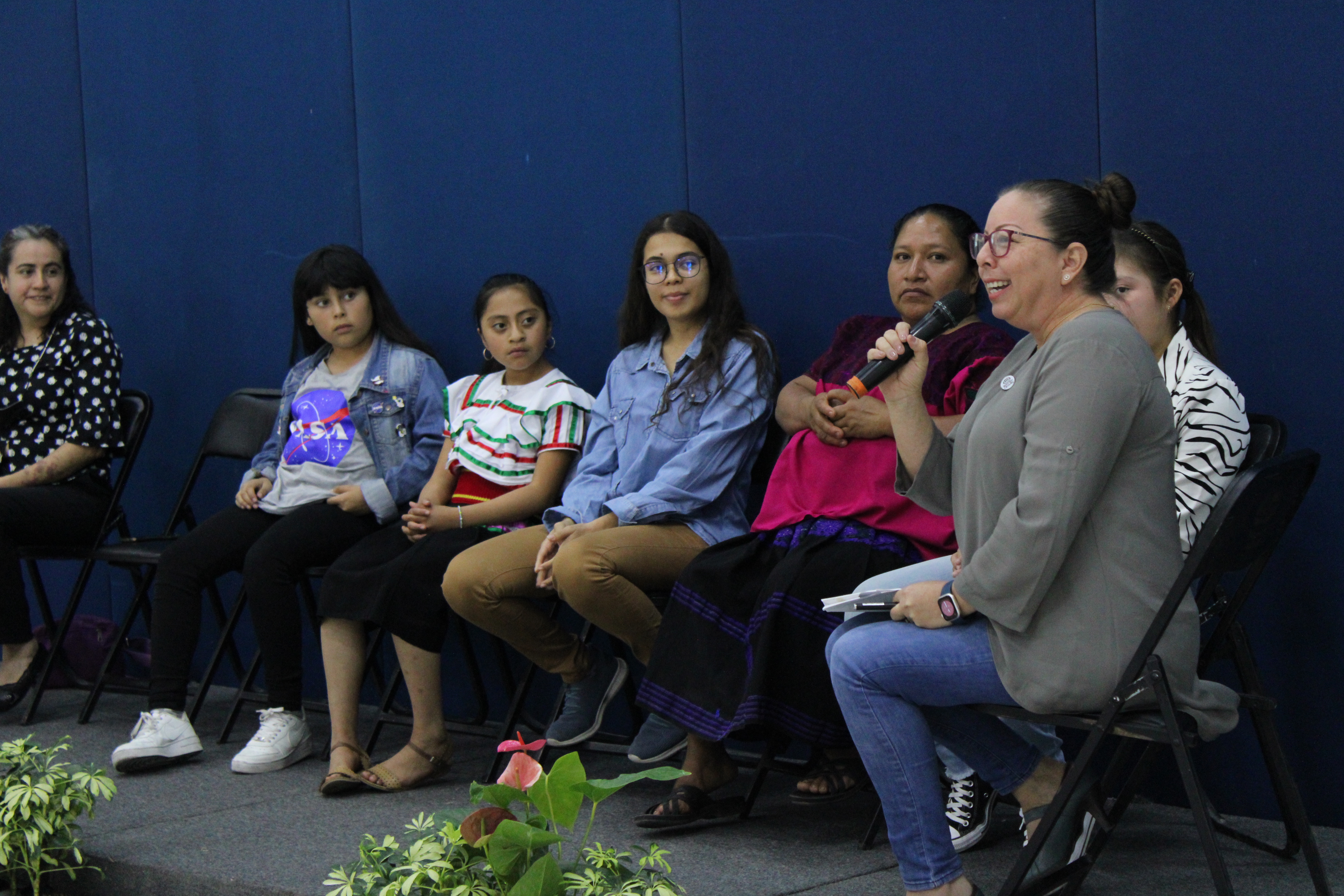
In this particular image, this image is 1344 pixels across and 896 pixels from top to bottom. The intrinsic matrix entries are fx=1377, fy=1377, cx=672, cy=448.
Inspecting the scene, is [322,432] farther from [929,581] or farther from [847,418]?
[929,581]

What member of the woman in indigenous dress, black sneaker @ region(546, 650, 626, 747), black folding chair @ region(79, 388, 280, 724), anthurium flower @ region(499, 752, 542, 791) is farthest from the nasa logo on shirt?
anthurium flower @ region(499, 752, 542, 791)

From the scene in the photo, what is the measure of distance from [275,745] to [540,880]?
7.57 ft

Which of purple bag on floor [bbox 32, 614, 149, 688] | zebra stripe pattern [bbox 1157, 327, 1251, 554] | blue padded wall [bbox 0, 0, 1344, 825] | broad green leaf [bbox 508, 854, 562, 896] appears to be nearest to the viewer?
broad green leaf [bbox 508, 854, 562, 896]

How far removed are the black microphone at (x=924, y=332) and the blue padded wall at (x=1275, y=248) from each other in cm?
81

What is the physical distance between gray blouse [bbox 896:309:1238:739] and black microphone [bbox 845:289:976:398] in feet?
0.93

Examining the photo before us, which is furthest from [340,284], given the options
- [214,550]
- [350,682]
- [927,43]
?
[927,43]

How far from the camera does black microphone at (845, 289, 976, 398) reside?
2.47 meters

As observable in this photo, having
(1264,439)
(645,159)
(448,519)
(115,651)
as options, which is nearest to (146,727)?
(115,651)

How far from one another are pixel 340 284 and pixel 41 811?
6.13 ft

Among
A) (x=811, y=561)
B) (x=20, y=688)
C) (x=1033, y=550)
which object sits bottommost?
(x=20, y=688)

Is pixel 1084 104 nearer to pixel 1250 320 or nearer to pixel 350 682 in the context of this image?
pixel 1250 320

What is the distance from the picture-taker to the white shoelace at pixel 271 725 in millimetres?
3938

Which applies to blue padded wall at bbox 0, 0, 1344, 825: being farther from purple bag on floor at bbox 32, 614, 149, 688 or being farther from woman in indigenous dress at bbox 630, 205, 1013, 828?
purple bag on floor at bbox 32, 614, 149, 688

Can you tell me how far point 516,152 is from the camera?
14.2ft
